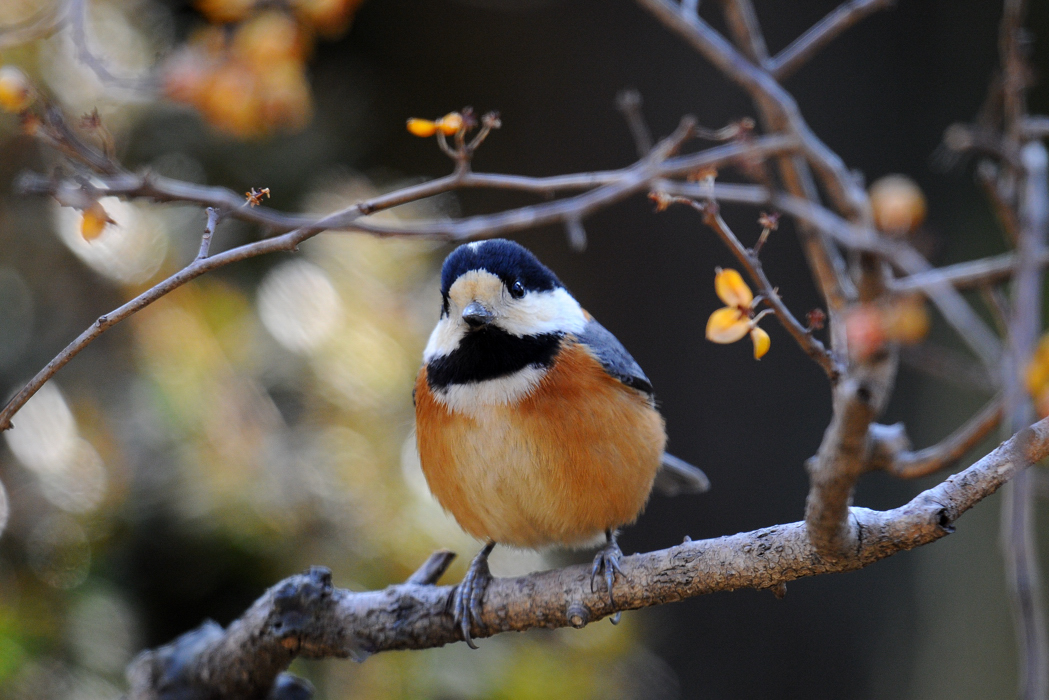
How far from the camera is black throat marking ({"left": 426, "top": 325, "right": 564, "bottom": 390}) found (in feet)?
5.42

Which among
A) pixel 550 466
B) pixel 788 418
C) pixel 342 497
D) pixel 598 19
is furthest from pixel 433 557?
pixel 598 19

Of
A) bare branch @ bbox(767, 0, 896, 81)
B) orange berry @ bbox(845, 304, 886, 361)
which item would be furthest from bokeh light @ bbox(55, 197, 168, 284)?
orange berry @ bbox(845, 304, 886, 361)

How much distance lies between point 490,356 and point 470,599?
46 centimetres

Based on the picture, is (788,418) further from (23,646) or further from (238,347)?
(23,646)

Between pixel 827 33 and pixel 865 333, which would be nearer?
pixel 865 333

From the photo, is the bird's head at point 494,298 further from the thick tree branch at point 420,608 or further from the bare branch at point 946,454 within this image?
the bare branch at point 946,454

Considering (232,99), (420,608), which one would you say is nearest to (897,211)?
(420,608)

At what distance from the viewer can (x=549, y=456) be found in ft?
5.22

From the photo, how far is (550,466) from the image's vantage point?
5.24ft

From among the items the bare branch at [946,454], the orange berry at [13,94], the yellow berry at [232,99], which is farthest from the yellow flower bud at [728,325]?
the yellow berry at [232,99]

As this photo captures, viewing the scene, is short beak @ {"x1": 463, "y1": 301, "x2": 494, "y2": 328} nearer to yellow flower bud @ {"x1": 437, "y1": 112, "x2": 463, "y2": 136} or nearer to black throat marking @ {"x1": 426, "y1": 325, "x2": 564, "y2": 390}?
black throat marking @ {"x1": 426, "y1": 325, "x2": 564, "y2": 390}

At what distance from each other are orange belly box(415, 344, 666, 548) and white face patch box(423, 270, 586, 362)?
8cm

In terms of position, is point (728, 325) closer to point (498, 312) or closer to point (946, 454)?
point (946, 454)

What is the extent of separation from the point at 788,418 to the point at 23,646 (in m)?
2.41
